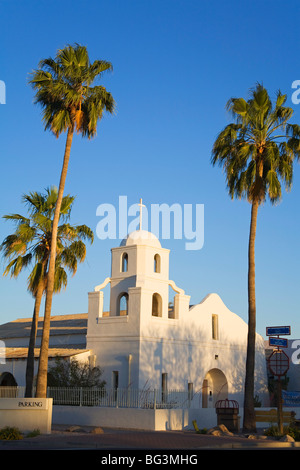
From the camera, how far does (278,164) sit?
88.1 ft

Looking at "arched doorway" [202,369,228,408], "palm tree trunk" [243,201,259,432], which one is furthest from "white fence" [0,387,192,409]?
"arched doorway" [202,369,228,408]

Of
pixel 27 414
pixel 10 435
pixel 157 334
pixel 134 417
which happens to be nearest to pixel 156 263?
pixel 157 334

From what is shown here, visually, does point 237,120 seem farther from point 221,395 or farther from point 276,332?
point 221,395

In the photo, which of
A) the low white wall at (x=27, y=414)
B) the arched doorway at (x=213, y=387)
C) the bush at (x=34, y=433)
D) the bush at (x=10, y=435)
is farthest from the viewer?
the arched doorway at (x=213, y=387)

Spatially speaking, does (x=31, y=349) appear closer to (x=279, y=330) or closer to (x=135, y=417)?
(x=135, y=417)

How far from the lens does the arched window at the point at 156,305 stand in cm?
3262

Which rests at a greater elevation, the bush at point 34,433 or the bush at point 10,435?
the bush at point 10,435

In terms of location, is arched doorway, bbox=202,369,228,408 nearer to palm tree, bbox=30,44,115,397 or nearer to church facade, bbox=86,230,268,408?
church facade, bbox=86,230,268,408

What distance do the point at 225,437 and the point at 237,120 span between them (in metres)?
14.2

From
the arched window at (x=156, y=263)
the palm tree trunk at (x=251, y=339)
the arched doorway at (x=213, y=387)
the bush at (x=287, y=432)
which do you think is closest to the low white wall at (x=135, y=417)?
the palm tree trunk at (x=251, y=339)

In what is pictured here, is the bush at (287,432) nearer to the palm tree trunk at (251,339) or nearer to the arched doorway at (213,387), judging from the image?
the palm tree trunk at (251,339)

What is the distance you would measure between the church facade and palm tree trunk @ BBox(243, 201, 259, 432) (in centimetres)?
690

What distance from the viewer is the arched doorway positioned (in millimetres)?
35625
